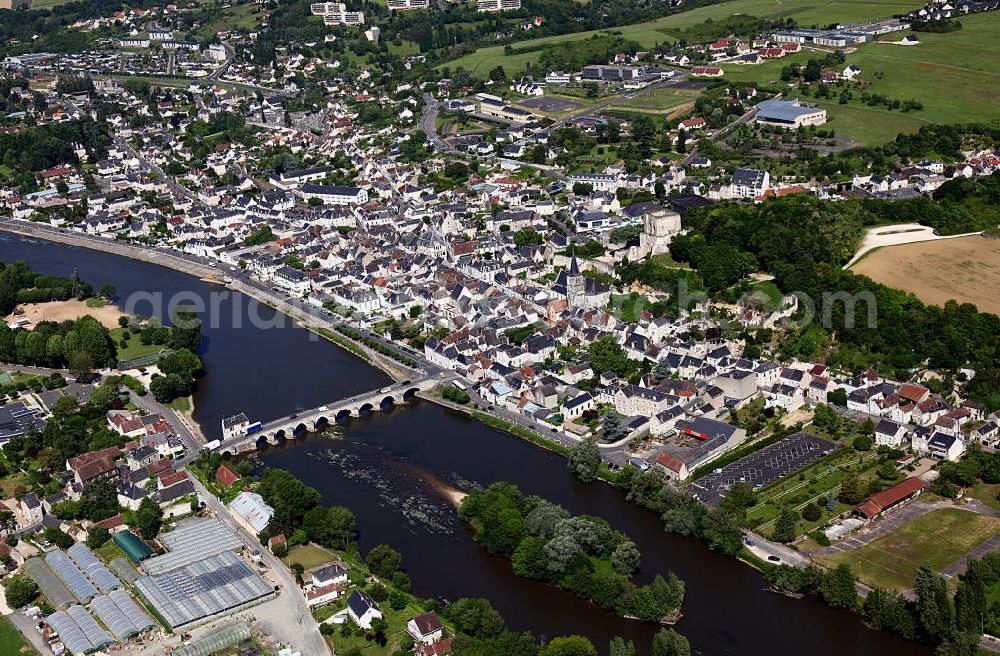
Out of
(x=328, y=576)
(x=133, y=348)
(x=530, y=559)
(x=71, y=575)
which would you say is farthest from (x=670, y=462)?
(x=133, y=348)

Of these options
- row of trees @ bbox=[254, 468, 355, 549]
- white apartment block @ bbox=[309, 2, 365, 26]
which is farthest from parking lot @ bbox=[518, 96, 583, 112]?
row of trees @ bbox=[254, 468, 355, 549]

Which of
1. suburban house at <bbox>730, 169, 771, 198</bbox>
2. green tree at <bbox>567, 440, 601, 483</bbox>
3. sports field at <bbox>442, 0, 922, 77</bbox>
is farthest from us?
sports field at <bbox>442, 0, 922, 77</bbox>

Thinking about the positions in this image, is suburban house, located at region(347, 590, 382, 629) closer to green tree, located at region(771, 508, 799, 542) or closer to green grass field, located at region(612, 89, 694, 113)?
green tree, located at region(771, 508, 799, 542)

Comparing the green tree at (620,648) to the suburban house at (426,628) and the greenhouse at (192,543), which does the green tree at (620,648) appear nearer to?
the suburban house at (426,628)

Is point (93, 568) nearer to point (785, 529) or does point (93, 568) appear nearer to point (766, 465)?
point (785, 529)

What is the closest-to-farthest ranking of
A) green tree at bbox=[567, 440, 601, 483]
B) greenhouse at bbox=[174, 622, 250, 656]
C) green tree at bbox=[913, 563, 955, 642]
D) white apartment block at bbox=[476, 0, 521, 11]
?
green tree at bbox=[913, 563, 955, 642], greenhouse at bbox=[174, 622, 250, 656], green tree at bbox=[567, 440, 601, 483], white apartment block at bbox=[476, 0, 521, 11]
